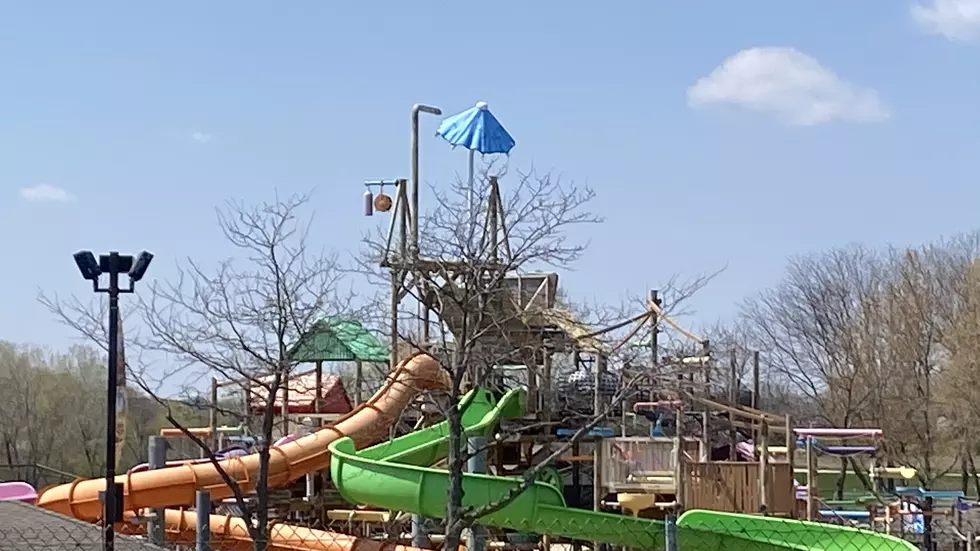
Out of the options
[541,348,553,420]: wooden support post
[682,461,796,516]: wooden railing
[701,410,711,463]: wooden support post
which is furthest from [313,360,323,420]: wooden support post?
[682,461,796,516]: wooden railing

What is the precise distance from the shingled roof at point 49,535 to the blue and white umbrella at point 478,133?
12.5 meters

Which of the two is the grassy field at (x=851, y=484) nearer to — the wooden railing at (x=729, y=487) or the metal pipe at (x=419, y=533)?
the wooden railing at (x=729, y=487)

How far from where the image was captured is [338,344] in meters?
25.6

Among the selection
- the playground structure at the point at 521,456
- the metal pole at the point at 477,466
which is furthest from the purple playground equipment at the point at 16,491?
the metal pole at the point at 477,466

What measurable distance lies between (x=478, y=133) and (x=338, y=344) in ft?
18.8

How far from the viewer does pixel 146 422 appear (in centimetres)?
4525

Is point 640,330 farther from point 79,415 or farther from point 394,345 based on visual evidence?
point 79,415

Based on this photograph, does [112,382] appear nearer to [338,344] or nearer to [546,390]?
[546,390]

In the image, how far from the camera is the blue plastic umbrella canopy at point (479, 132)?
870 inches

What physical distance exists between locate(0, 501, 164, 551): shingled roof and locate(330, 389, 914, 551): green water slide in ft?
20.8

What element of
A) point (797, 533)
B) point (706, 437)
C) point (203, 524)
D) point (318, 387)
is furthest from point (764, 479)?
point (203, 524)

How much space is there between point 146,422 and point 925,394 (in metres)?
25.6

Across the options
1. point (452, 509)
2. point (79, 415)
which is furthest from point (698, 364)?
point (79, 415)

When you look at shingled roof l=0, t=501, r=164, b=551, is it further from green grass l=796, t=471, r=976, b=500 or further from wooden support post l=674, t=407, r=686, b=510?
green grass l=796, t=471, r=976, b=500
